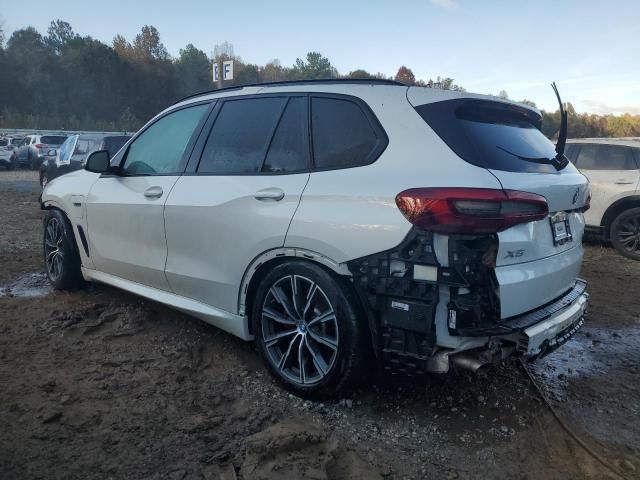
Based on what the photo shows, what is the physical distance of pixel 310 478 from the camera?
2.38 metres

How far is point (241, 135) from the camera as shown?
3.51 m

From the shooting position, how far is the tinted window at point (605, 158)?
793 cm

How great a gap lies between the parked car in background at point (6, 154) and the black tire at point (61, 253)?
2287 centimetres

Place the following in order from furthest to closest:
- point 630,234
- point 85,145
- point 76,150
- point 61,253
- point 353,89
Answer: point 85,145 < point 76,150 < point 630,234 < point 61,253 < point 353,89

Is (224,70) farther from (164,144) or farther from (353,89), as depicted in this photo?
(353,89)

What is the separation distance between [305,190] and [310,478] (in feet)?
4.92

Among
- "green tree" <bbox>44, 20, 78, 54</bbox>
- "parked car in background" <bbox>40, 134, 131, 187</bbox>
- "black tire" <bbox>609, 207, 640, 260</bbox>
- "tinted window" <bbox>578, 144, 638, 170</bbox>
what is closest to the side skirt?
"black tire" <bbox>609, 207, 640, 260</bbox>

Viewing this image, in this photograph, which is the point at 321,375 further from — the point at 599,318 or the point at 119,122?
the point at 119,122

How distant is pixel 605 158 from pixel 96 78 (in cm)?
4639

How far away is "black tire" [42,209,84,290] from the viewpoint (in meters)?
4.81

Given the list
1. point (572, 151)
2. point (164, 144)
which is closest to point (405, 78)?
point (572, 151)

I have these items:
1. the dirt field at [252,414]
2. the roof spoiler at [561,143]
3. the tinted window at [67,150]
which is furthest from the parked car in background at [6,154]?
the roof spoiler at [561,143]

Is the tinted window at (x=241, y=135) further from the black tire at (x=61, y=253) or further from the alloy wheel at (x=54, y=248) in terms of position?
the alloy wheel at (x=54, y=248)

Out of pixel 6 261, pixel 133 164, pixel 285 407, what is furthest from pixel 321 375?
pixel 6 261
